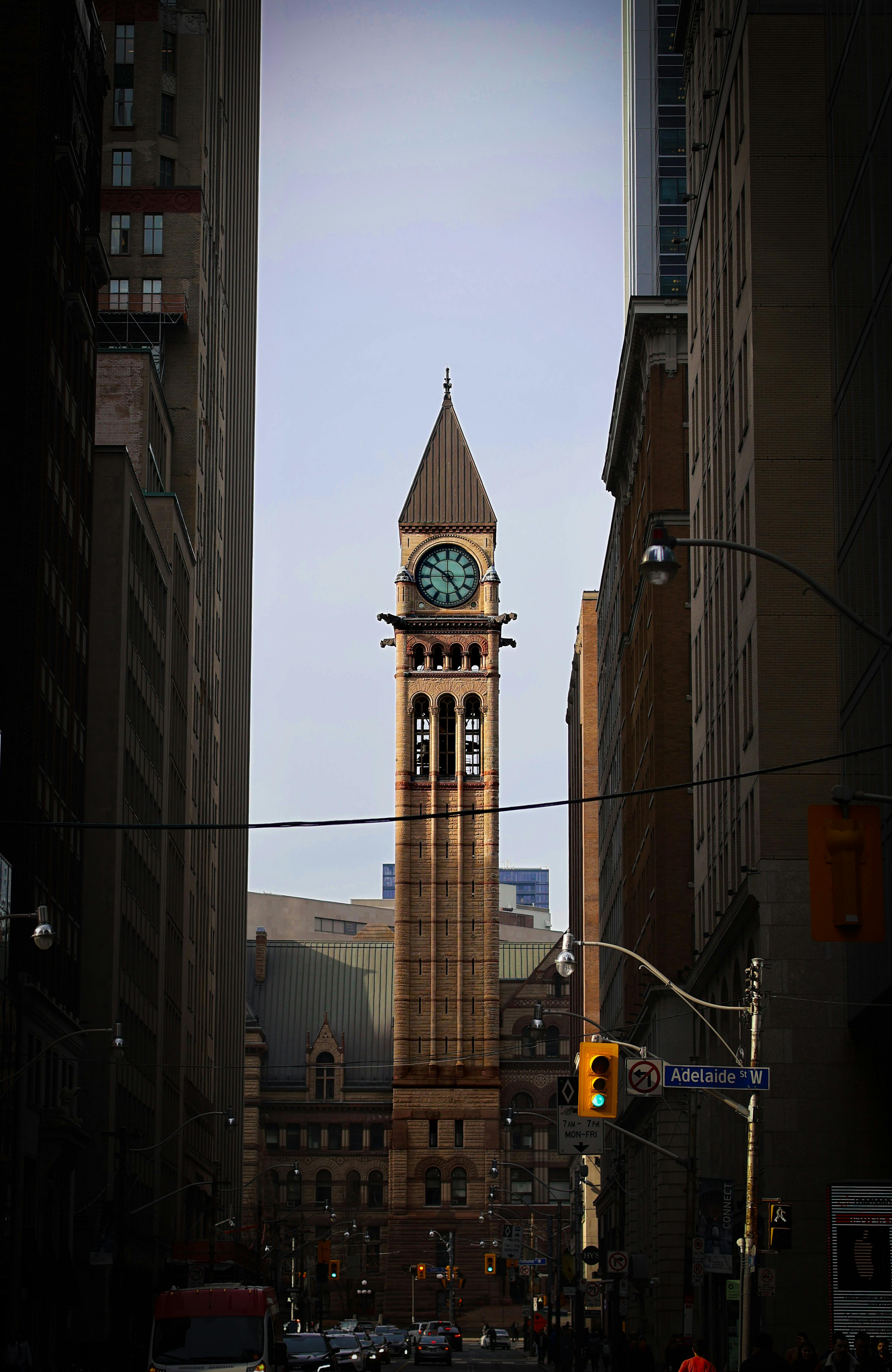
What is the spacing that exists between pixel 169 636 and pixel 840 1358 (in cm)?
5888

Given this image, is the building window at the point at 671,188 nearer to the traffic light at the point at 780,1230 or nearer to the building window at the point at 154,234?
the building window at the point at 154,234

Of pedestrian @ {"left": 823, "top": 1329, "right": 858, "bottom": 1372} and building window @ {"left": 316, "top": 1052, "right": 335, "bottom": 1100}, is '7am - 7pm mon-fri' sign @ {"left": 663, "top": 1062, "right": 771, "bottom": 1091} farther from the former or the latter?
building window @ {"left": 316, "top": 1052, "right": 335, "bottom": 1100}

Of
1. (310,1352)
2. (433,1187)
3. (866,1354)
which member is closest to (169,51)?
(310,1352)

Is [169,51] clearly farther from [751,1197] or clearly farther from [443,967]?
[751,1197]

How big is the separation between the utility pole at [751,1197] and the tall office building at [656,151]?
7548 cm

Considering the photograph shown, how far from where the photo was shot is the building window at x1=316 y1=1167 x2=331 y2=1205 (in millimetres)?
150750

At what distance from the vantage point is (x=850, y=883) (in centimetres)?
1745

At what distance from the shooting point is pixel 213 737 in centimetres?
10650

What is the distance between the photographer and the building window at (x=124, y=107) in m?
97.1

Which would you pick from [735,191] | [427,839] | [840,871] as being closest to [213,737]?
[427,839]

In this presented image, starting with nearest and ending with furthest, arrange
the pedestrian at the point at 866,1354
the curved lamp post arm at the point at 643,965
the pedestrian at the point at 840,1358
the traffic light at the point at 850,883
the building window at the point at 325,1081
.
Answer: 1. the traffic light at the point at 850,883
2. the pedestrian at the point at 866,1354
3. the pedestrian at the point at 840,1358
4. the curved lamp post arm at the point at 643,965
5. the building window at the point at 325,1081

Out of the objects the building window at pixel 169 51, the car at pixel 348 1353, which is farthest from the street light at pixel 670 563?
the building window at pixel 169 51

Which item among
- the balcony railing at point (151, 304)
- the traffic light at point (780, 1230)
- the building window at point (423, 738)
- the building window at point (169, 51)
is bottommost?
the traffic light at point (780, 1230)

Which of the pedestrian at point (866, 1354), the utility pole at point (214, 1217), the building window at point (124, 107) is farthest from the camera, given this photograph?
the building window at point (124, 107)
